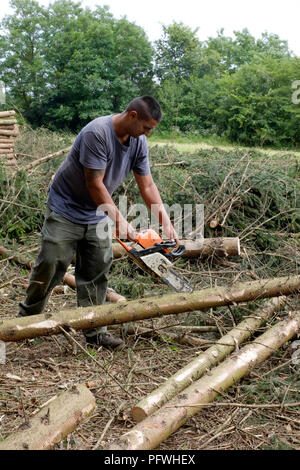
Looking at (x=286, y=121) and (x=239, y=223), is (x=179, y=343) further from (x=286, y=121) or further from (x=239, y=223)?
(x=286, y=121)

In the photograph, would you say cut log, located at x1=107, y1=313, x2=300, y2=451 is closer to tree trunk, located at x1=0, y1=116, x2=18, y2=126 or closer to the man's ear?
the man's ear

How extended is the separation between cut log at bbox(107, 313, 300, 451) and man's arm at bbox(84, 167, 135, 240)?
1.09 meters

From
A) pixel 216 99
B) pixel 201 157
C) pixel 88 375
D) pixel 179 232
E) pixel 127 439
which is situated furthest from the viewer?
pixel 216 99

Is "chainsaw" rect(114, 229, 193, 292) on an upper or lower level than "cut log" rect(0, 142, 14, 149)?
lower

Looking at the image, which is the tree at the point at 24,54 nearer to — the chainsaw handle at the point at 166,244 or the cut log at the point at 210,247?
the cut log at the point at 210,247

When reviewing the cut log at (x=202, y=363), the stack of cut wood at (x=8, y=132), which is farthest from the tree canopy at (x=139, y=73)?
the cut log at (x=202, y=363)

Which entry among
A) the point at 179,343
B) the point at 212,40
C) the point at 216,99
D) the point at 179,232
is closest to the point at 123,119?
the point at 179,343

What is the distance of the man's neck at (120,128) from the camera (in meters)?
3.28

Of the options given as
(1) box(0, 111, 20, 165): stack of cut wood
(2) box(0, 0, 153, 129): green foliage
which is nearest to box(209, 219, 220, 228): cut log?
(1) box(0, 111, 20, 165): stack of cut wood

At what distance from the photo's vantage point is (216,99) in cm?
2547

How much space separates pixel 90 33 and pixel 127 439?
3109 cm

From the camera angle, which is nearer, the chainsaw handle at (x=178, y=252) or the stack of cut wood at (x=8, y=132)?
the chainsaw handle at (x=178, y=252)

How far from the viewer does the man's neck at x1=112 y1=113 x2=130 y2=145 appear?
3.28 meters

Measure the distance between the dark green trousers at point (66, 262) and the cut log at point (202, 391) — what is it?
4.05 ft
